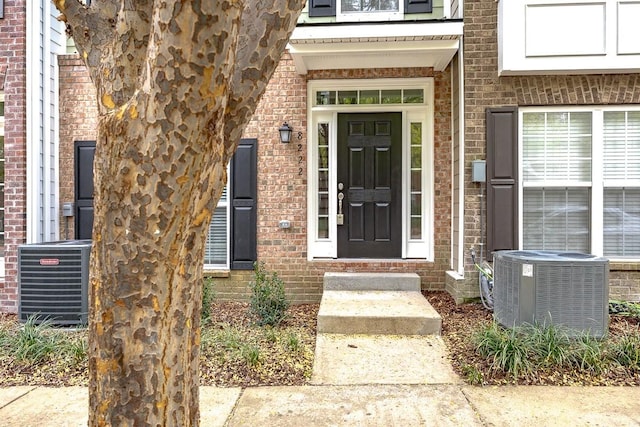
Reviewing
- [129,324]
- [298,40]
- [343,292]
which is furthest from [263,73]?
[343,292]

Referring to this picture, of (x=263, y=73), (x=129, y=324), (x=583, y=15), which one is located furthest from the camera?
(x=583, y=15)

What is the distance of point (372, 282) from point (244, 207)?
2013 mm

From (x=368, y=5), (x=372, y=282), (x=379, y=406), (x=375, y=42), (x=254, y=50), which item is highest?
(x=368, y=5)

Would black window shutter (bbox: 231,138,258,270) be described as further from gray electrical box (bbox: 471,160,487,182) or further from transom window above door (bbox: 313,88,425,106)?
gray electrical box (bbox: 471,160,487,182)

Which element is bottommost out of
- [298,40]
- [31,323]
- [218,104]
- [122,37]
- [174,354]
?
[31,323]

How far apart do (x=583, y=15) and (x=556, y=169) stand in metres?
1.81

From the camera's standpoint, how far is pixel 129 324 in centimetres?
176

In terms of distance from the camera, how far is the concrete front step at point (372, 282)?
6.06 m

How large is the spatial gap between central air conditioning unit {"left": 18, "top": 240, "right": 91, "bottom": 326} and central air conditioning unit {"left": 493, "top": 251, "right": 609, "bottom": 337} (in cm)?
475

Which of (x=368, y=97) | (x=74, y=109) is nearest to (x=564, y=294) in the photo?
(x=368, y=97)

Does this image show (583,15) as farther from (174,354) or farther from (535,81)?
(174,354)

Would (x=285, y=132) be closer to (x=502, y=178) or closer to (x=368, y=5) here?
(x=368, y=5)

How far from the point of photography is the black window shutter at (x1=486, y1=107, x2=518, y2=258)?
5.71 metres

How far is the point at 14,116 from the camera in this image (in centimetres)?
609
